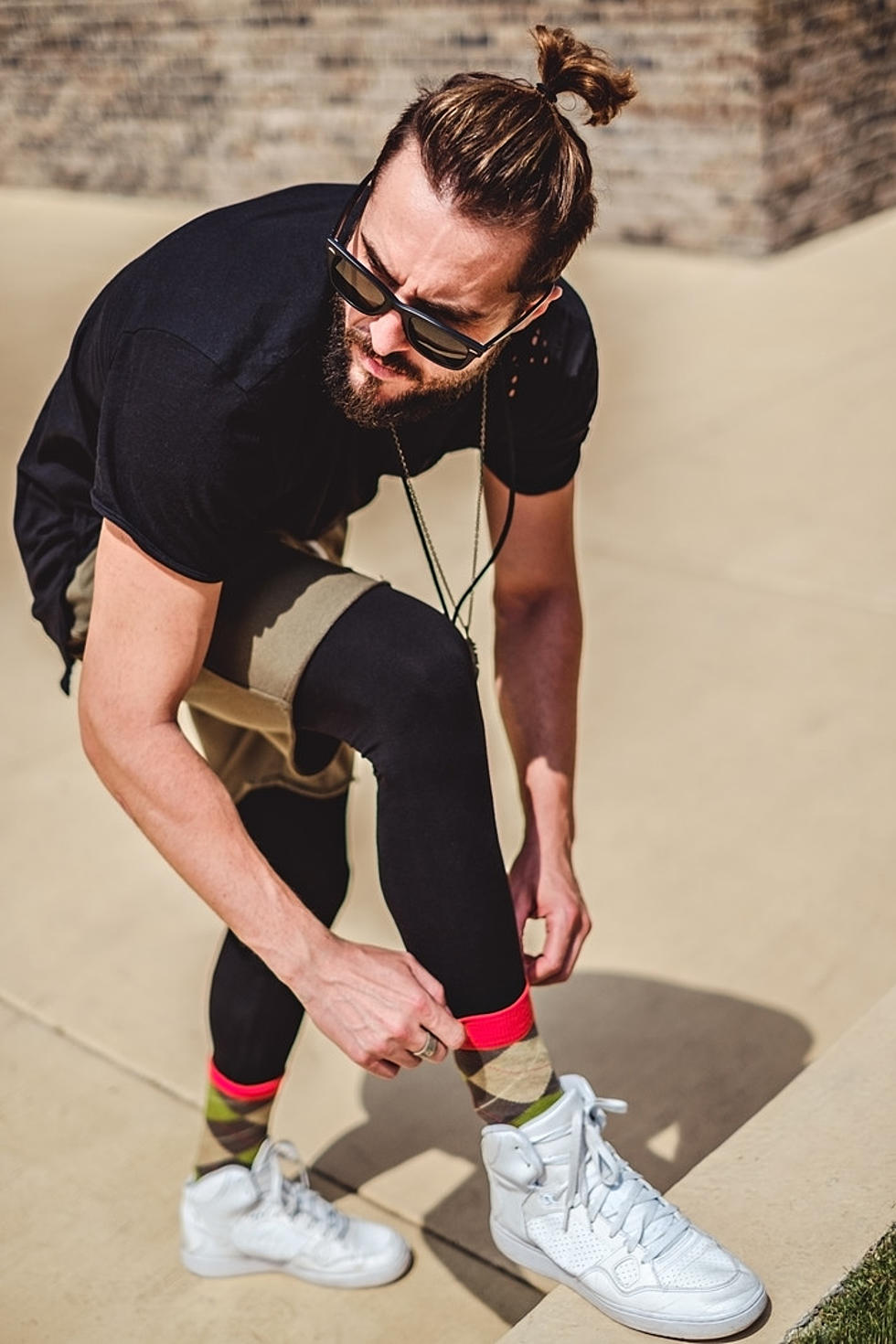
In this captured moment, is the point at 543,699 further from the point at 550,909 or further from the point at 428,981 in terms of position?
the point at 428,981

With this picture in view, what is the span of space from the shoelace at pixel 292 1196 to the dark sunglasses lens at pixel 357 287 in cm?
110

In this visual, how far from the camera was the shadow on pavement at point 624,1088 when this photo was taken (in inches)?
87.0

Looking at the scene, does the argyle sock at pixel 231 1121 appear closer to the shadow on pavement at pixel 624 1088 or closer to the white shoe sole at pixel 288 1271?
the white shoe sole at pixel 288 1271

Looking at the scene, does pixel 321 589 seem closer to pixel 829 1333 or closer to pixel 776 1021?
pixel 829 1333

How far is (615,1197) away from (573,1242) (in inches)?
2.5

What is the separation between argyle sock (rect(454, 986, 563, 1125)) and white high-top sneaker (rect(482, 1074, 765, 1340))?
0.02 metres

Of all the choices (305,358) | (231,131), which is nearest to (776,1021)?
(305,358)

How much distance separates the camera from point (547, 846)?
195cm

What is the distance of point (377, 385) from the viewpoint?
166 cm

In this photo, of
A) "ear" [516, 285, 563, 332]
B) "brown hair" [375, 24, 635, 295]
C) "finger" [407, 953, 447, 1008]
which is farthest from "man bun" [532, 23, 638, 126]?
"finger" [407, 953, 447, 1008]

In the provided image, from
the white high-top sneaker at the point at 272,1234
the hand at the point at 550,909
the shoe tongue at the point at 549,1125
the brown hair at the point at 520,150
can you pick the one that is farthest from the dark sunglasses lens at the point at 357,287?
the white high-top sneaker at the point at 272,1234

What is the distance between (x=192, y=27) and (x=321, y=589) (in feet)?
25.4

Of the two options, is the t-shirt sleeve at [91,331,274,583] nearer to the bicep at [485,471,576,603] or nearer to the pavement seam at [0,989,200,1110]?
the bicep at [485,471,576,603]

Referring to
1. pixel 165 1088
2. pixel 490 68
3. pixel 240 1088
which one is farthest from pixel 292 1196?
pixel 490 68
